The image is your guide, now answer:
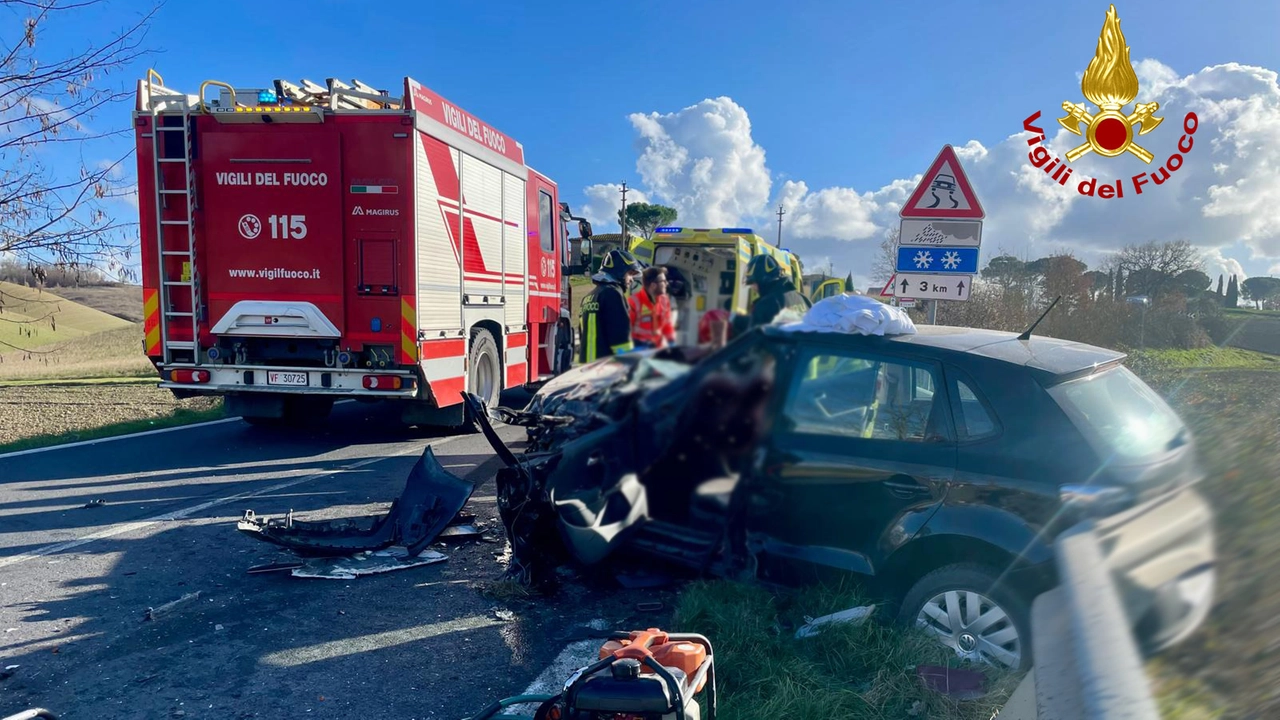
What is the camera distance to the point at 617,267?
186 centimetres

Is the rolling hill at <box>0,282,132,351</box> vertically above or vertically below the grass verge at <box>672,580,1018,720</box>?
above

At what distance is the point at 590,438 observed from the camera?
2.82 m

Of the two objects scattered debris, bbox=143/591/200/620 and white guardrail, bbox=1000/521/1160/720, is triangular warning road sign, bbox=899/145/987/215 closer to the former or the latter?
white guardrail, bbox=1000/521/1160/720

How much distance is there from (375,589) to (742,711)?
2.31 m

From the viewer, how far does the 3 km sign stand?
5547 millimetres

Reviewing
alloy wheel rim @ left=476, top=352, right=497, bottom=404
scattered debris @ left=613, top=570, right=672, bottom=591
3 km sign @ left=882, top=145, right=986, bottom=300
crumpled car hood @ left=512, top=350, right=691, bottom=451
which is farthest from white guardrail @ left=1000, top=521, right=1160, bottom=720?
alloy wheel rim @ left=476, top=352, right=497, bottom=404

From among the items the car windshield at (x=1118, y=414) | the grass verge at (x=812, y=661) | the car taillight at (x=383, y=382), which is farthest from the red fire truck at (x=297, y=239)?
the car windshield at (x=1118, y=414)

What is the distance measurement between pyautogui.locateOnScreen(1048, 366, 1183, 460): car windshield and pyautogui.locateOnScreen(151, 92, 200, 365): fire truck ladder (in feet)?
24.2

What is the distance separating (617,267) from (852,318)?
903 millimetres

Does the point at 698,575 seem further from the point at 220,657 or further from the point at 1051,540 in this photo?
the point at 220,657

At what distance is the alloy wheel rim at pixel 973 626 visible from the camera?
2.93 metres

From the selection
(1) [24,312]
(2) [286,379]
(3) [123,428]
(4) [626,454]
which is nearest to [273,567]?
(4) [626,454]

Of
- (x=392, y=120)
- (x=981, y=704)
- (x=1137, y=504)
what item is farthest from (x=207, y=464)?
(x=1137, y=504)

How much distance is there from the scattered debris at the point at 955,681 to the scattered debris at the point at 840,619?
0.33 metres
